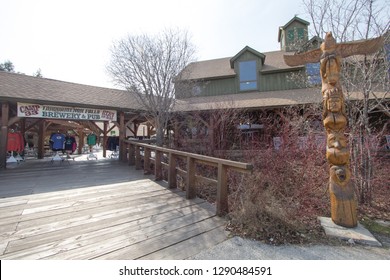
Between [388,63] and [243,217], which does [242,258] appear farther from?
[388,63]

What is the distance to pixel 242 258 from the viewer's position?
2.37 metres

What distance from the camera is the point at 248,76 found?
12.1 meters

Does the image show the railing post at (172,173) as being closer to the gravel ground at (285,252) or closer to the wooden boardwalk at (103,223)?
the wooden boardwalk at (103,223)

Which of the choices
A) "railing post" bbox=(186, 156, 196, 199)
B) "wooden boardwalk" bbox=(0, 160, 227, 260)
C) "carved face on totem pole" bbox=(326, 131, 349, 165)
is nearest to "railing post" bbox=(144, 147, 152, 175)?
"wooden boardwalk" bbox=(0, 160, 227, 260)

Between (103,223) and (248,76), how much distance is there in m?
11.5

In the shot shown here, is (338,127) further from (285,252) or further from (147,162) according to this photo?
(147,162)

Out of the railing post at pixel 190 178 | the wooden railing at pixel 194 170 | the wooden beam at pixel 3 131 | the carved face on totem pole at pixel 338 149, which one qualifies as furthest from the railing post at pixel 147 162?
the wooden beam at pixel 3 131

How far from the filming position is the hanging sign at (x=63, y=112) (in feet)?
24.9

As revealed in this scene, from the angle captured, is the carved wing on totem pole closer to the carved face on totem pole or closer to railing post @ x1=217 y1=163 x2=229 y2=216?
the carved face on totem pole

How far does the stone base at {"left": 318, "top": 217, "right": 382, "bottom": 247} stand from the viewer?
280 cm

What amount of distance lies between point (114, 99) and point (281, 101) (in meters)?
8.65

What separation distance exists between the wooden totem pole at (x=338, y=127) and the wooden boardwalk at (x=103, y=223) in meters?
1.94

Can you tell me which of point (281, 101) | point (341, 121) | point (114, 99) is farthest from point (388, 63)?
point (114, 99)

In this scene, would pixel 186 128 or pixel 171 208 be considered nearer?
pixel 171 208
